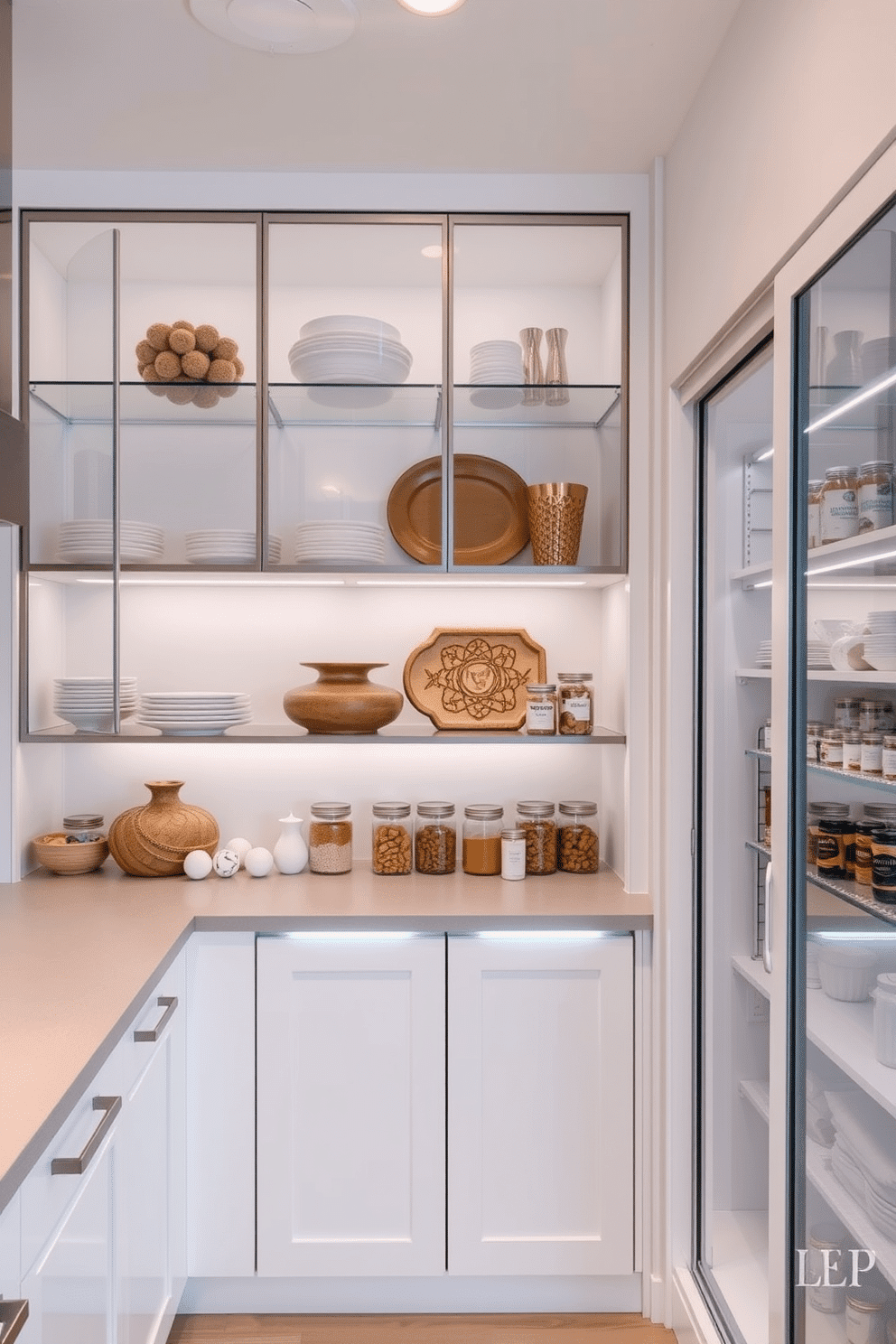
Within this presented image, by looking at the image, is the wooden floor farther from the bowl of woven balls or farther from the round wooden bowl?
the bowl of woven balls

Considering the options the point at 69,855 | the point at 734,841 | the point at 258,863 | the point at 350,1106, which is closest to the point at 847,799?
the point at 734,841

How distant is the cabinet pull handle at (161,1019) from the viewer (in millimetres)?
1818

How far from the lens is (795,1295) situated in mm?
1540

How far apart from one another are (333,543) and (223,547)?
28 cm

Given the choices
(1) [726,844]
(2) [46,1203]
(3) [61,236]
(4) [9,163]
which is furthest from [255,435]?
(2) [46,1203]

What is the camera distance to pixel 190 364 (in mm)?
2549

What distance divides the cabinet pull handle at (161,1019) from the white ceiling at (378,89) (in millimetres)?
1846

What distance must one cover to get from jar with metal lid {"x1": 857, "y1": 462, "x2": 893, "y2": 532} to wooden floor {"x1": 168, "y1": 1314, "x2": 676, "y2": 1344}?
1930 millimetres

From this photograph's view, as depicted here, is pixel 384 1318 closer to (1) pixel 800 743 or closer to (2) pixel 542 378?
(1) pixel 800 743

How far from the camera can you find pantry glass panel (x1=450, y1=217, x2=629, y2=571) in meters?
2.55

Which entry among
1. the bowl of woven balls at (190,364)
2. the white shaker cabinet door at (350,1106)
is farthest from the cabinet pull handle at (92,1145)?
the bowl of woven balls at (190,364)

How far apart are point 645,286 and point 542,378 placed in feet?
1.08

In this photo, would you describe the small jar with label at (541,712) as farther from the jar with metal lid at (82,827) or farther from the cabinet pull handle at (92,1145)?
the cabinet pull handle at (92,1145)

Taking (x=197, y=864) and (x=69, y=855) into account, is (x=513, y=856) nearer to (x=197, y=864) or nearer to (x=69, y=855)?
(x=197, y=864)
